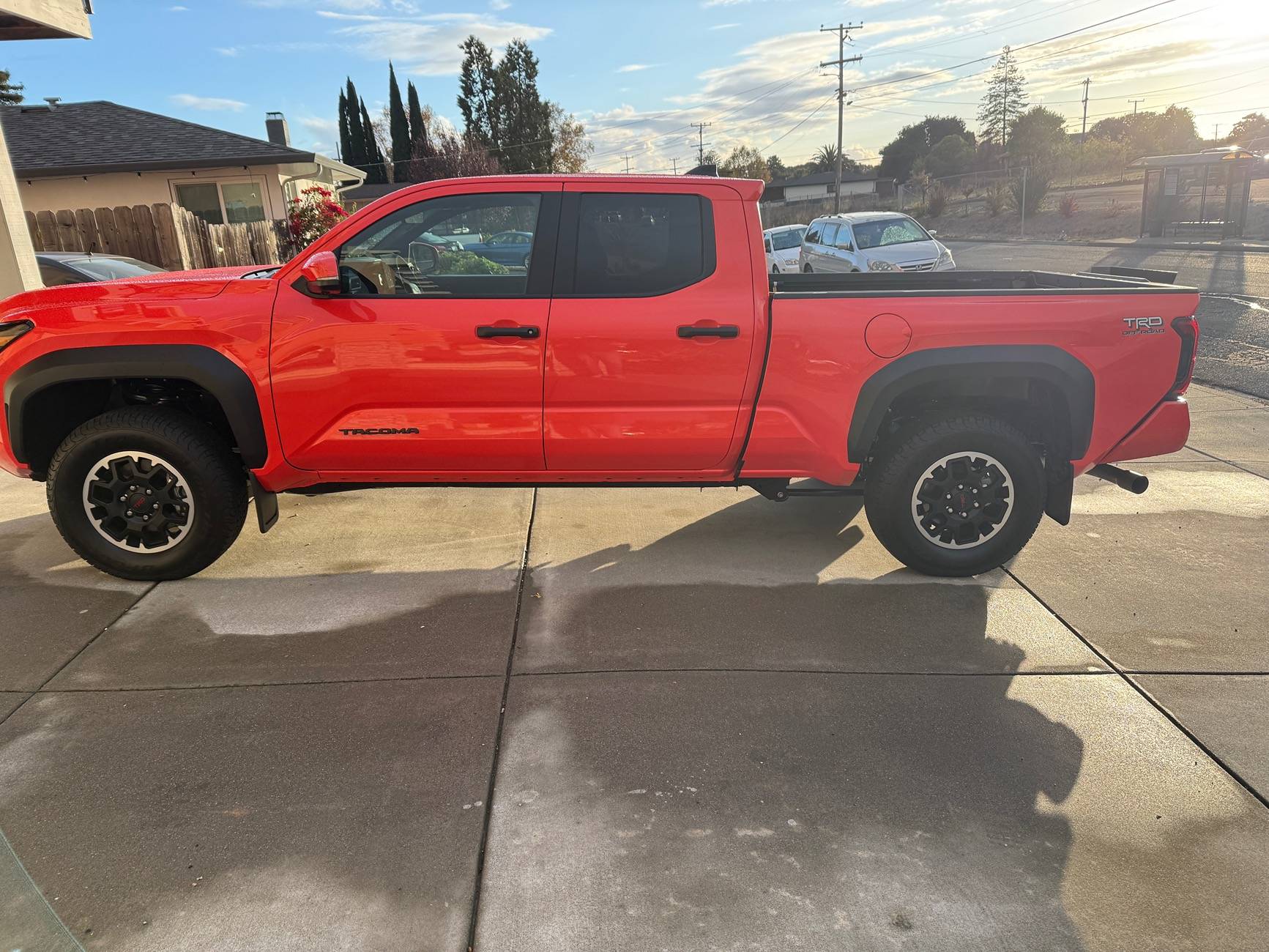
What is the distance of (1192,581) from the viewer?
14.8ft

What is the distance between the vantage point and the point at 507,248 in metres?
4.32

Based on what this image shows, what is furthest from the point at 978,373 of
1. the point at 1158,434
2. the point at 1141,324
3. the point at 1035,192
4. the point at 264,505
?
the point at 1035,192

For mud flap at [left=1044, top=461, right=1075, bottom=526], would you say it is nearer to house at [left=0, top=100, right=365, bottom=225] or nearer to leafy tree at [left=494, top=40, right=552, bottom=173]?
house at [left=0, top=100, right=365, bottom=225]

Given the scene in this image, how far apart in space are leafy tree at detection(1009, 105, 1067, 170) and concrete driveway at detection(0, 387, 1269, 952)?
7121 centimetres

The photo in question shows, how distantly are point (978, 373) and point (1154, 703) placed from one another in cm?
163

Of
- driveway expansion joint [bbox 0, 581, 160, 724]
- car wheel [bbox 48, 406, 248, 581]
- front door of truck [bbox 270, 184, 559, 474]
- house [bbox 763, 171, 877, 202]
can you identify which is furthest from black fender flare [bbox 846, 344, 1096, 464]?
house [bbox 763, 171, 877, 202]

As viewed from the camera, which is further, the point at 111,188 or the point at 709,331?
the point at 111,188

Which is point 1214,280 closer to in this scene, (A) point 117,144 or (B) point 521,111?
(A) point 117,144

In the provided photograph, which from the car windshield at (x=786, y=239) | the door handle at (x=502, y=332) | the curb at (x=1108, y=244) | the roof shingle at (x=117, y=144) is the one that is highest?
the roof shingle at (x=117, y=144)

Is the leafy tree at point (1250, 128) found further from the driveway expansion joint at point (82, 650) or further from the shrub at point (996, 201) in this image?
the driveway expansion joint at point (82, 650)

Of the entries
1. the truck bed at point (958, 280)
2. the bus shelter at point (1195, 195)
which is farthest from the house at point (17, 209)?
the bus shelter at point (1195, 195)

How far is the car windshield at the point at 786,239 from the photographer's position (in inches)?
893

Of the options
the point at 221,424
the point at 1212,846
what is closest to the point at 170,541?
the point at 221,424

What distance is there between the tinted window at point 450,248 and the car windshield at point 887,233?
1384 centimetres
